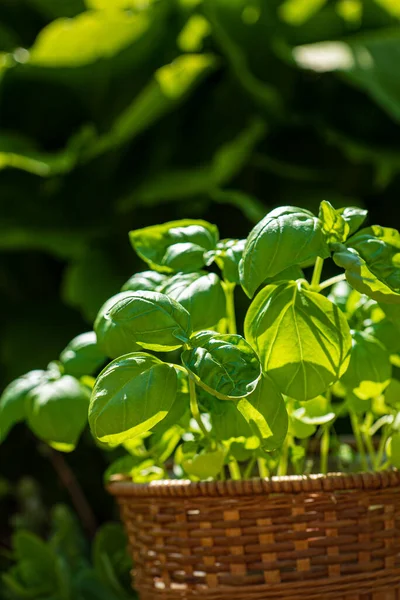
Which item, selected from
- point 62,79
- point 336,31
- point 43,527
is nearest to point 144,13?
point 62,79

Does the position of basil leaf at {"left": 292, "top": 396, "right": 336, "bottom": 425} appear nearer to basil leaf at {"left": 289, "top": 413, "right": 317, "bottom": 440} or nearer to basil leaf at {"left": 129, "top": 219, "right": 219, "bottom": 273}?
basil leaf at {"left": 289, "top": 413, "right": 317, "bottom": 440}

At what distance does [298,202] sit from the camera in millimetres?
1400

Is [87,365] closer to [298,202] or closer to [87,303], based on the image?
[87,303]

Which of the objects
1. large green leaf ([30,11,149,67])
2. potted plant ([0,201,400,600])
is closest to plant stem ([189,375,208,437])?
potted plant ([0,201,400,600])

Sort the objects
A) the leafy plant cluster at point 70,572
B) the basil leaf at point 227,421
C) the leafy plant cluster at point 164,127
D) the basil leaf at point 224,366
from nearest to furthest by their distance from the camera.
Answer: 1. the basil leaf at point 224,366
2. the basil leaf at point 227,421
3. the leafy plant cluster at point 70,572
4. the leafy plant cluster at point 164,127

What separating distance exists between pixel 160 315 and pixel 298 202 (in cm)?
97

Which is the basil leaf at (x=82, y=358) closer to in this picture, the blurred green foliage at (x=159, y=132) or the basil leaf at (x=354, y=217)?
the basil leaf at (x=354, y=217)

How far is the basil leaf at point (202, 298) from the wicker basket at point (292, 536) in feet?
0.35

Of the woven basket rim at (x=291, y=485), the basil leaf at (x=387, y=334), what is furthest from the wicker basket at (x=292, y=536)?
the basil leaf at (x=387, y=334)

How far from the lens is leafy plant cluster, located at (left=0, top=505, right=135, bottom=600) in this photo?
845mm

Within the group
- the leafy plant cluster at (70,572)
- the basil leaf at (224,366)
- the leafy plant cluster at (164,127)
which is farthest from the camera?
the leafy plant cluster at (164,127)

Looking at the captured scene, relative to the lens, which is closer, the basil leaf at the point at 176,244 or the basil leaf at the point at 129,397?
the basil leaf at the point at 129,397

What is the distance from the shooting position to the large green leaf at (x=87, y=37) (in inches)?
52.4

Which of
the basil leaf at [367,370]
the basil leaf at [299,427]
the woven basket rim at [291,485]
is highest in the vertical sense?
the basil leaf at [367,370]
